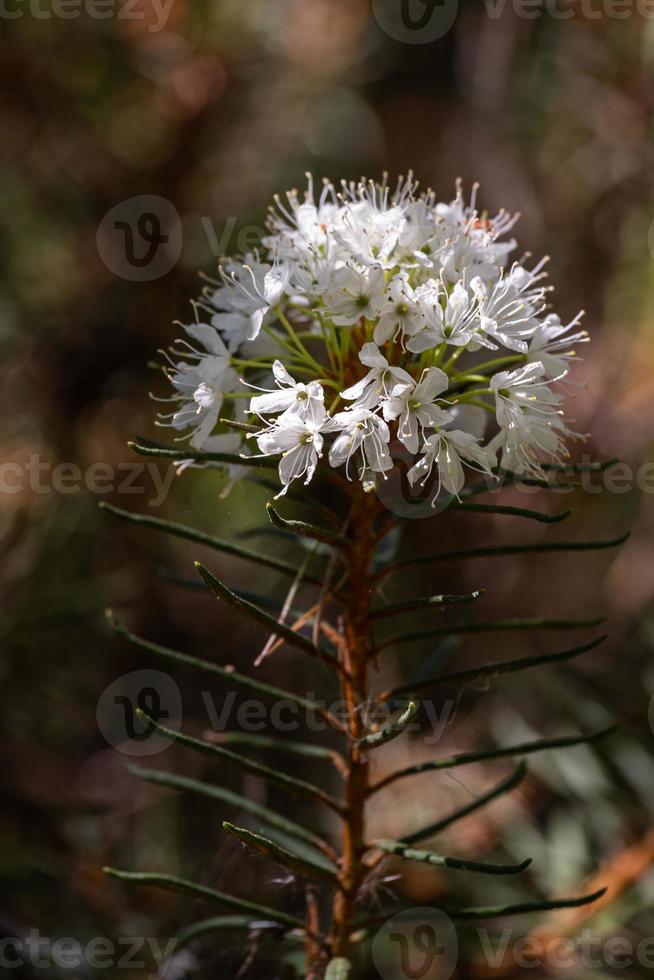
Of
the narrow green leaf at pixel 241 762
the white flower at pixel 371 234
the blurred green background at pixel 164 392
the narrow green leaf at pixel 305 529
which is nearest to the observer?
the narrow green leaf at pixel 305 529

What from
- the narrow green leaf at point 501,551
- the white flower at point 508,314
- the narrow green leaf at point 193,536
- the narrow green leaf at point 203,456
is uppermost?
the white flower at point 508,314

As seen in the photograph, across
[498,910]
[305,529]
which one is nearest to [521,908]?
[498,910]

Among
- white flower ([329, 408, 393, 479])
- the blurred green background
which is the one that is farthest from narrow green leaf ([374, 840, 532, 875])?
the blurred green background

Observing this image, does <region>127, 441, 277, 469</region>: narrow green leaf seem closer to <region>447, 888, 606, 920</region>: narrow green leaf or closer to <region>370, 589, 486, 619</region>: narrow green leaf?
<region>370, 589, 486, 619</region>: narrow green leaf

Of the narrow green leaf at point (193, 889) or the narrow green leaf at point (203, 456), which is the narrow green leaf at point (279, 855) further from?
the narrow green leaf at point (203, 456)

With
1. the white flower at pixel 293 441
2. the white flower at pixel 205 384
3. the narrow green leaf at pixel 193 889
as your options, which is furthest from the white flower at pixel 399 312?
the narrow green leaf at pixel 193 889
